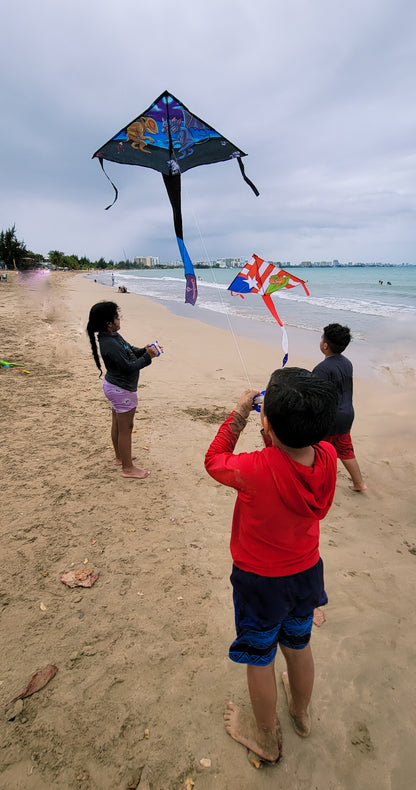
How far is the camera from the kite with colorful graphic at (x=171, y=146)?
129 inches

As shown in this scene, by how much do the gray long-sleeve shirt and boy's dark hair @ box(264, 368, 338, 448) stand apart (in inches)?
95.8

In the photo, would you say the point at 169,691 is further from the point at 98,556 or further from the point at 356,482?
the point at 356,482

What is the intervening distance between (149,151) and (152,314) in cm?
1428

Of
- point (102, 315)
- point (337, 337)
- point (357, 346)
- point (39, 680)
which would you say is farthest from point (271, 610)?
point (357, 346)

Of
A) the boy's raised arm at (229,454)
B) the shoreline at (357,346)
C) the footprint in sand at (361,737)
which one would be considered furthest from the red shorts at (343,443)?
the shoreline at (357,346)

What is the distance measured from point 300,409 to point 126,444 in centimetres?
294

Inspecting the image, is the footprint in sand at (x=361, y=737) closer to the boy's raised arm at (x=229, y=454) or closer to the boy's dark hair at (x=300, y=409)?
the boy's raised arm at (x=229, y=454)

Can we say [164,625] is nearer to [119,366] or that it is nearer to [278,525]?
[278,525]

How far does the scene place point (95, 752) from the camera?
1.69 meters

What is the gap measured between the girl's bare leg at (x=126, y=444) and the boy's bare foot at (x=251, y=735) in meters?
2.46

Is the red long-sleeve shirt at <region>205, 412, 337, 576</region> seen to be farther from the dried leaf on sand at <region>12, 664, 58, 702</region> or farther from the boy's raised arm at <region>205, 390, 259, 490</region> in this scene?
the dried leaf on sand at <region>12, 664, 58, 702</region>

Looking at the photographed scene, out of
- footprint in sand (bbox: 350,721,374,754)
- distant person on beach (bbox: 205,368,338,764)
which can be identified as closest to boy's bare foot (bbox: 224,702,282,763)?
distant person on beach (bbox: 205,368,338,764)

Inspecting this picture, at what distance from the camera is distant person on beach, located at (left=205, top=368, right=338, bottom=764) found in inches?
50.7

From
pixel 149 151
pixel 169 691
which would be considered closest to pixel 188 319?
pixel 149 151
